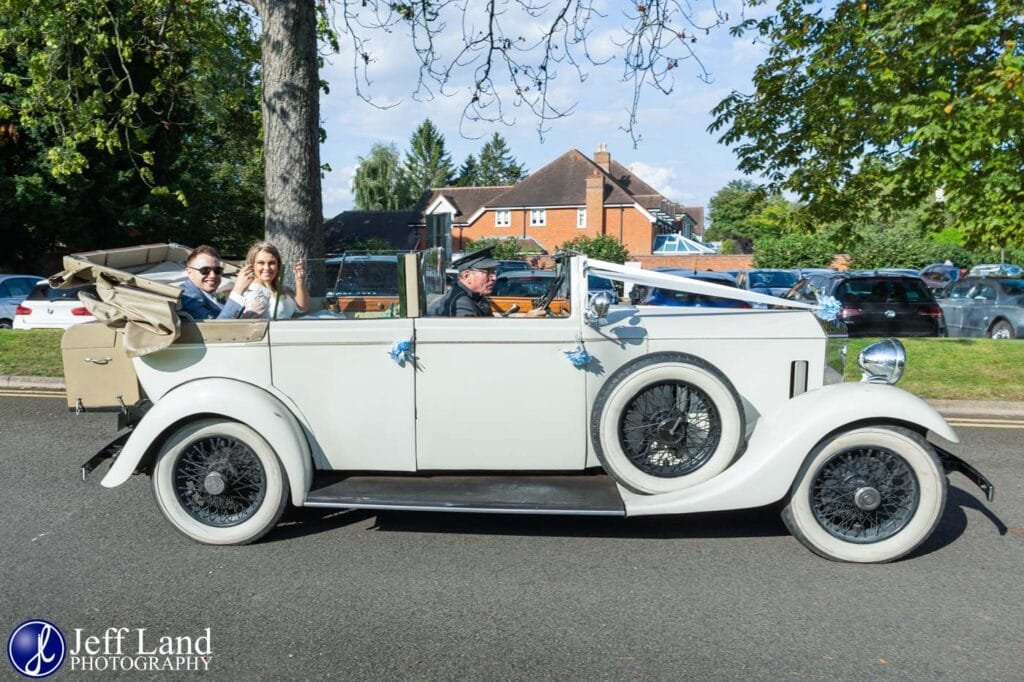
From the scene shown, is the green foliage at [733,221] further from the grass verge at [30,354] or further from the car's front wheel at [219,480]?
the car's front wheel at [219,480]

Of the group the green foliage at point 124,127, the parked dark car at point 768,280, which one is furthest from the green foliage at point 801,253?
the green foliage at point 124,127

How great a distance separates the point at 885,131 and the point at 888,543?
7471 millimetres

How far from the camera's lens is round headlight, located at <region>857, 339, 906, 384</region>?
15.1 feet

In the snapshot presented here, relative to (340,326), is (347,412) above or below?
below

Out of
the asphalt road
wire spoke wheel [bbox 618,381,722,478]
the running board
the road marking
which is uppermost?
wire spoke wheel [bbox 618,381,722,478]

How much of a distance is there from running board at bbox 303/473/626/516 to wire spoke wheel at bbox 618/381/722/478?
0.29 m

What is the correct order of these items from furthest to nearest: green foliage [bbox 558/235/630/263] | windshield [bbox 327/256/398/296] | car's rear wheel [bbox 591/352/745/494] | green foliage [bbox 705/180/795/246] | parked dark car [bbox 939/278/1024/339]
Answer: green foliage [bbox 705/180/795/246] < green foliage [bbox 558/235/630/263] < parked dark car [bbox 939/278/1024/339] < windshield [bbox 327/256/398/296] < car's rear wheel [bbox 591/352/745/494]

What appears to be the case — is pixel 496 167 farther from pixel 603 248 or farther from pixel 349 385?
pixel 349 385

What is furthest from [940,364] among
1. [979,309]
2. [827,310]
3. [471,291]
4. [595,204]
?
[595,204]

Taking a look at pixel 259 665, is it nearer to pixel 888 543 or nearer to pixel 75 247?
pixel 888 543

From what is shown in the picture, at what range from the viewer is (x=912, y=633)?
357 cm

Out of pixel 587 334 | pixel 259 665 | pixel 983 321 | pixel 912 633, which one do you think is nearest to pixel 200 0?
pixel 587 334

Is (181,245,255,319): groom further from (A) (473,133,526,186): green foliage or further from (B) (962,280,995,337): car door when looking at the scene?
(A) (473,133,526,186): green foliage

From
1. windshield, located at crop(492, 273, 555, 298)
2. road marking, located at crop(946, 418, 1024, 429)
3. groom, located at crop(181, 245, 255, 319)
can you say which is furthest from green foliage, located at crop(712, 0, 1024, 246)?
groom, located at crop(181, 245, 255, 319)
